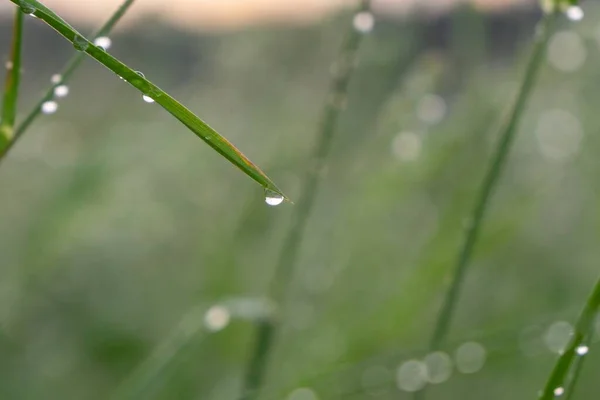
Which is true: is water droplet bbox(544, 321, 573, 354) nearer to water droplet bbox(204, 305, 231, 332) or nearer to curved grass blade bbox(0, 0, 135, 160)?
water droplet bbox(204, 305, 231, 332)

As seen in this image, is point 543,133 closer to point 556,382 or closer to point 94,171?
point 94,171

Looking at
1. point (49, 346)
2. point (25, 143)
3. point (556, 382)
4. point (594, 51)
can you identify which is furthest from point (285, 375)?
point (25, 143)

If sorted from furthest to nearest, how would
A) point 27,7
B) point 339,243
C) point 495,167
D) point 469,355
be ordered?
point 339,243
point 469,355
point 495,167
point 27,7

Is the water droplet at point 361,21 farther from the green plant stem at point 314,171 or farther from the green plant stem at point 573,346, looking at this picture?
the green plant stem at point 573,346

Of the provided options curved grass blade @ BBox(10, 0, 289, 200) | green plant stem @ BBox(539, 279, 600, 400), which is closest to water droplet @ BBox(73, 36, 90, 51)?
curved grass blade @ BBox(10, 0, 289, 200)

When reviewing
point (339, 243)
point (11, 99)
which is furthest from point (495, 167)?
point (339, 243)

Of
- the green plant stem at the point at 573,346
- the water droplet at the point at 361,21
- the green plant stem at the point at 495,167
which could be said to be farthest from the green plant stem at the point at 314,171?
the green plant stem at the point at 573,346

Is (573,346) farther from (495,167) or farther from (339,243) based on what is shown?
(339,243)
